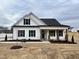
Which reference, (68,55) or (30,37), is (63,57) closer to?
(68,55)

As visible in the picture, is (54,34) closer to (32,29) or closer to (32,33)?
(32,33)

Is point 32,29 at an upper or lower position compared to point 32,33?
upper

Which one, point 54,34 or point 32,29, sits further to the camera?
point 54,34

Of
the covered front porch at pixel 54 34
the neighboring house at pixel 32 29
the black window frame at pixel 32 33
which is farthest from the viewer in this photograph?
the covered front porch at pixel 54 34

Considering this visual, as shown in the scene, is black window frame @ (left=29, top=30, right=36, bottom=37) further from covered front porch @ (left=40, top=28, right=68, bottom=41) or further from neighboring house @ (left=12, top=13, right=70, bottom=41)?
covered front porch @ (left=40, top=28, right=68, bottom=41)

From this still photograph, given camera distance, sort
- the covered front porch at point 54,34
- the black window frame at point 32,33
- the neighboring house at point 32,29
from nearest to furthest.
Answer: the neighboring house at point 32,29 < the black window frame at point 32,33 < the covered front porch at point 54,34

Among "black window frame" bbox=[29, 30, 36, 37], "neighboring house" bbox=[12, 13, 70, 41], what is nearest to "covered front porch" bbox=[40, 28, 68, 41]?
"neighboring house" bbox=[12, 13, 70, 41]

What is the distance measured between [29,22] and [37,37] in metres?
3.62

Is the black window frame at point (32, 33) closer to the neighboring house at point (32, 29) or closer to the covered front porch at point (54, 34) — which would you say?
the neighboring house at point (32, 29)

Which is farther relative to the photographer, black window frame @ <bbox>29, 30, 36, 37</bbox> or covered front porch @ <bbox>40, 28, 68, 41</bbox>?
covered front porch @ <bbox>40, 28, 68, 41</bbox>

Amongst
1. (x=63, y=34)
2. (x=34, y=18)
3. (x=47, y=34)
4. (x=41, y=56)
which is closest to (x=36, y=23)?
(x=34, y=18)

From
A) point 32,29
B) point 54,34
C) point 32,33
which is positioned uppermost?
point 32,29

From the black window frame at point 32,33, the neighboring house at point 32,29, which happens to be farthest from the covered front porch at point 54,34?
the black window frame at point 32,33

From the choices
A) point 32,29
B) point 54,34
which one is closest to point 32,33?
point 32,29
